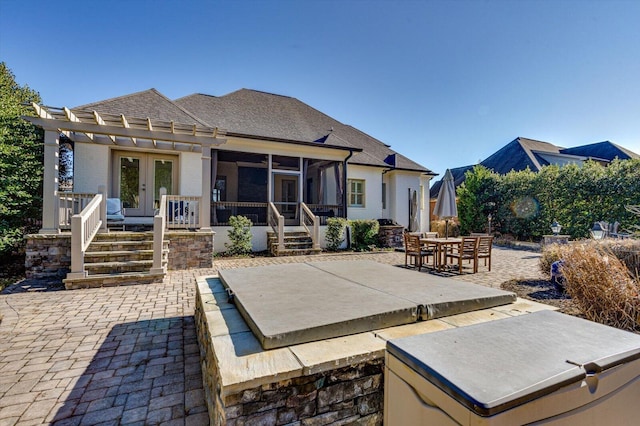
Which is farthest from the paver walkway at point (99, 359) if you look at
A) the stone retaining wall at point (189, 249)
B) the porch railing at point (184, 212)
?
the porch railing at point (184, 212)

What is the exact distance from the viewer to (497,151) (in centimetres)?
2594

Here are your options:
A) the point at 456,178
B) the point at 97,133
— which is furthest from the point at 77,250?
the point at 456,178

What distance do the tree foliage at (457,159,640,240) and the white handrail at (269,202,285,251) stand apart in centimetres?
1122

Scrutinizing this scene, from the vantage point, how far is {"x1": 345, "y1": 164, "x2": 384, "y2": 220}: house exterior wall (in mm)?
13687

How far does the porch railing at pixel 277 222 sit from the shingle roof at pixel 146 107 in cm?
387

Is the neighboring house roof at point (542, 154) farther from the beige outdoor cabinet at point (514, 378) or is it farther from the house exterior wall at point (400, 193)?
the beige outdoor cabinet at point (514, 378)

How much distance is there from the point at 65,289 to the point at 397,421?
6.99 metres

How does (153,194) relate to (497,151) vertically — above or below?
below

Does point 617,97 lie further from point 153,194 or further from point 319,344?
point 153,194

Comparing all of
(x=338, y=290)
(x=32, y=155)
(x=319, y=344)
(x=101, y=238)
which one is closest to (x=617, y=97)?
(x=338, y=290)

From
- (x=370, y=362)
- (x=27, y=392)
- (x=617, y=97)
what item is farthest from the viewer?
(x=617, y=97)

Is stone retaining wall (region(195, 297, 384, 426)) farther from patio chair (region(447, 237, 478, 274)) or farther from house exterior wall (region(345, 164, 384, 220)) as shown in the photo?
house exterior wall (region(345, 164, 384, 220))

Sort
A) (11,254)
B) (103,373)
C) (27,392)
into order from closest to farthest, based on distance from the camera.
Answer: (27,392) → (103,373) → (11,254)

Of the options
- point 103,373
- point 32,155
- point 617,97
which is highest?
point 617,97
